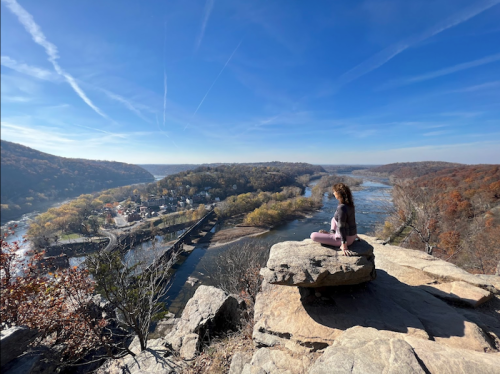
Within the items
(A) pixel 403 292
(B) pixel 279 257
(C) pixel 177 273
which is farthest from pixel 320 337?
(C) pixel 177 273

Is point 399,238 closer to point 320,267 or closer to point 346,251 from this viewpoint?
point 346,251

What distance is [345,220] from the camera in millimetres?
4699

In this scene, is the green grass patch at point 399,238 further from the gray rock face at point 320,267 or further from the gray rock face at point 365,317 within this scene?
the gray rock face at point 320,267

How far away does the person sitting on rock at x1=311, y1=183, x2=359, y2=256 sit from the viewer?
4645mm

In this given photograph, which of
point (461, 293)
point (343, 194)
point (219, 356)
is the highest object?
point (343, 194)

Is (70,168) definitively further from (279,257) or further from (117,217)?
(279,257)

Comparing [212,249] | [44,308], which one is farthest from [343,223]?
[212,249]

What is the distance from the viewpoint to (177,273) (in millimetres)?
28219

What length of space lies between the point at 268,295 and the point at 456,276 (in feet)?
19.2

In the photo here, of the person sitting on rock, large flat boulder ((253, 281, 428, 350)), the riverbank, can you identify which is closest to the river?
the riverbank

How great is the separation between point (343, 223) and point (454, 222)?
28944 millimetres

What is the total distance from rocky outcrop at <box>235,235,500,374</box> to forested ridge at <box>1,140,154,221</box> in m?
94.3

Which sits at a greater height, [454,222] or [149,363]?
[149,363]

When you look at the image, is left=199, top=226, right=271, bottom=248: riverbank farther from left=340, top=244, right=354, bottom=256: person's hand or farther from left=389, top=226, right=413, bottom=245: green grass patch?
left=340, top=244, right=354, bottom=256: person's hand
